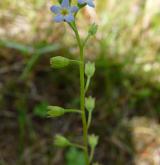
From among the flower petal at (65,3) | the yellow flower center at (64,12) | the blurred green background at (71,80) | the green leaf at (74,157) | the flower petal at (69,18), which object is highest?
the flower petal at (65,3)

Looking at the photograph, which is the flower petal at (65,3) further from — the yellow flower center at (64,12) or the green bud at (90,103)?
the green bud at (90,103)

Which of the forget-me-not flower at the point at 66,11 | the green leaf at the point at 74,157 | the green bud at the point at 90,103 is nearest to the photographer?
the forget-me-not flower at the point at 66,11

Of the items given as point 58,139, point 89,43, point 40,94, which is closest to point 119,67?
point 89,43

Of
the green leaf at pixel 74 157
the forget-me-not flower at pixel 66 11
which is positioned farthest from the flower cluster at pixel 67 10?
the green leaf at pixel 74 157

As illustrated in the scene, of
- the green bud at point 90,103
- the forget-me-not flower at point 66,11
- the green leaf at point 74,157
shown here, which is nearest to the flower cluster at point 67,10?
the forget-me-not flower at point 66,11

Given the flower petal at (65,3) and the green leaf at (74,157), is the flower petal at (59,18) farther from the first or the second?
the green leaf at (74,157)

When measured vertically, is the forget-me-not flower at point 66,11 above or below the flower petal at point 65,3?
below

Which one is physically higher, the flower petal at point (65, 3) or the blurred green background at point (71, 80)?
the flower petal at point (65, 3)

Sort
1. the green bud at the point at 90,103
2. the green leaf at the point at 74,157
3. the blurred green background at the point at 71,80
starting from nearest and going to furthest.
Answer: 1. the green bud at the point at 90,103
2. the green leaf at the point at 74,157
3. the blurred green background at the point at 71,80

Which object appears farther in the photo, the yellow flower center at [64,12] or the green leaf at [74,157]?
the green leaf at [74,157]

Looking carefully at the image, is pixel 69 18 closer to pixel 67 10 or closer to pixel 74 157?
pixel 67 10
